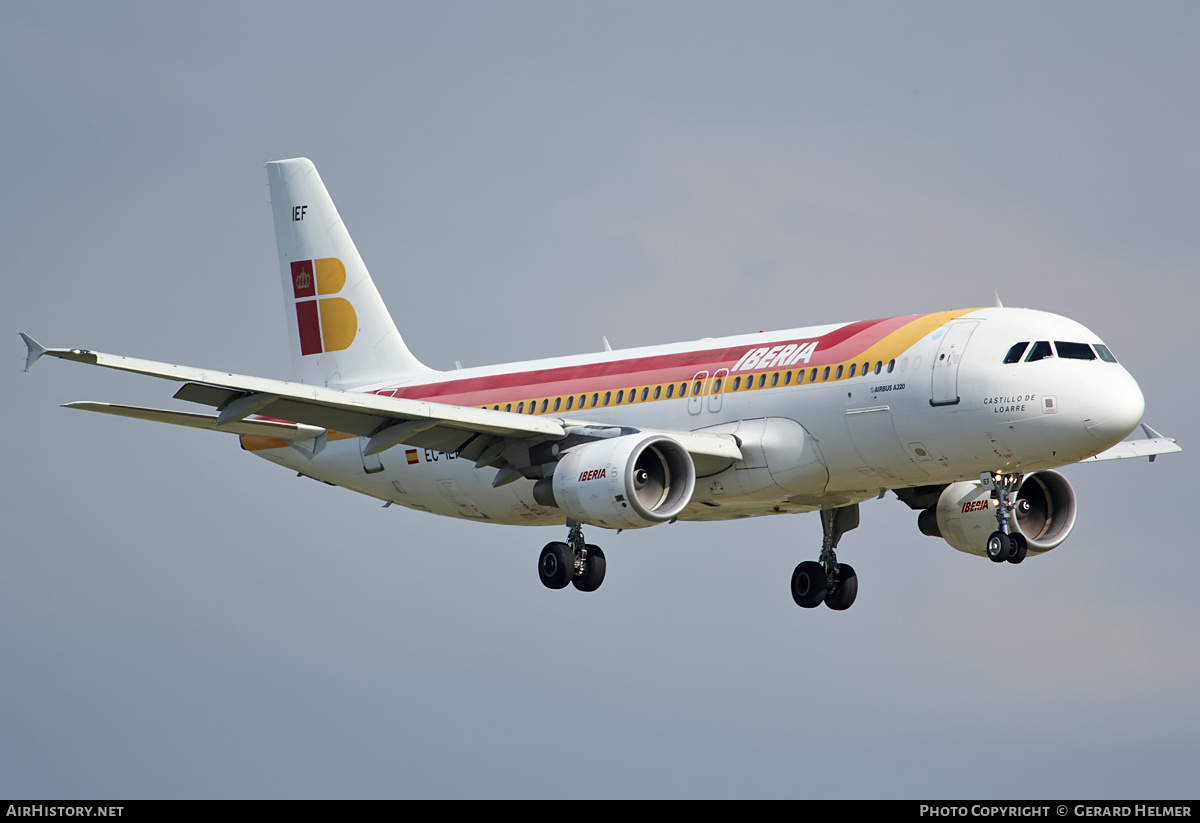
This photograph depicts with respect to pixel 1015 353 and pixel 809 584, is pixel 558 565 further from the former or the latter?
pixel 1015 353

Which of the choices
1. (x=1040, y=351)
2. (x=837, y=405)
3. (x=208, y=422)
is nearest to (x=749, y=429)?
(x=837, y=405)

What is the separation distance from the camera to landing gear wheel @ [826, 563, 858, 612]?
4578 cm

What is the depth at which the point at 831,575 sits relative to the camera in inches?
1809

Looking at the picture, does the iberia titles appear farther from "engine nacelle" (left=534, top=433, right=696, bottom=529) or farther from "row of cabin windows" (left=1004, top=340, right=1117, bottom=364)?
"row of cabin windows" (left=1004, top=340, right=1117, bottom=364)

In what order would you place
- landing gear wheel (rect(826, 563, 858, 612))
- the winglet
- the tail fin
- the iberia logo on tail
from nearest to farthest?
the winglet → landing gear wheel (rect(826, 563, 858, 612)) → the tail fin → the iberia logo on tail

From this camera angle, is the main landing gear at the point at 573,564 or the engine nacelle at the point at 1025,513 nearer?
the main landing gear at the point at 573,564

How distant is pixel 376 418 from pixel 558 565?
577 centimetres

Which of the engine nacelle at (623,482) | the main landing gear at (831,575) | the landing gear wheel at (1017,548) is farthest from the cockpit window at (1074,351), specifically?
the main landing gear at (831,575)

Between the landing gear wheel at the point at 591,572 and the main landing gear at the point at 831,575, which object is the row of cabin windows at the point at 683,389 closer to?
the landing gear wheel at the point at 591,572

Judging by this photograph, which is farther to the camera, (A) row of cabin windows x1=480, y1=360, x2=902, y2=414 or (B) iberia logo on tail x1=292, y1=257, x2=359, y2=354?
(B) iberia logo on tail x1=292, y1=257, x2=359, y2=354

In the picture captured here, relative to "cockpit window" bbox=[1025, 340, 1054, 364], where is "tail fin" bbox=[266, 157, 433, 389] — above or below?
above

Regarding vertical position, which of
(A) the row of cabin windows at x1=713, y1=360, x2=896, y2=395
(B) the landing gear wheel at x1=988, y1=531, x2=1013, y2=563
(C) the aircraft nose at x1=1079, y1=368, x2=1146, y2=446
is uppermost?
(A) the row of cabin windows at x1=713, y1=360, x2=896, y2=395

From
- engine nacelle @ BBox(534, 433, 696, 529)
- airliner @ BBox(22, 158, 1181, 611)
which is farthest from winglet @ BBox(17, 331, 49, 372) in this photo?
engine nacelle @ BBox(534, 433, 696, 529)

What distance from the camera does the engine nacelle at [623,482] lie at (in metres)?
37.9
